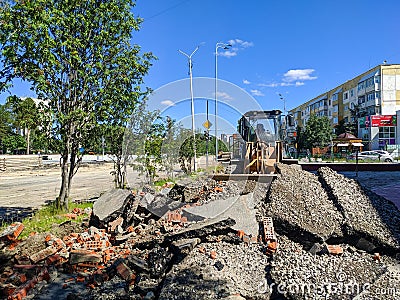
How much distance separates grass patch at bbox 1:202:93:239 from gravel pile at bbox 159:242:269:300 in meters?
3.08

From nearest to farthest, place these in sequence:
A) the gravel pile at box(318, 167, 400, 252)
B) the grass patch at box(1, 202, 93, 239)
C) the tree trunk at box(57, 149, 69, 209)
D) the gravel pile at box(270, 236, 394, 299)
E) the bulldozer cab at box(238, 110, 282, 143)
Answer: the gravel pile at box(270, 236, 394, 299) → the gravel pile at box(318, 167, 400, 252) → the grass patch at box(1, 202, 93, 239) → the tree trunk at box(57, 149, 69, 209) → the bulldozer cab at box(238, 110, 282, 143)

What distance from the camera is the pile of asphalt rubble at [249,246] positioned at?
4.02 meters

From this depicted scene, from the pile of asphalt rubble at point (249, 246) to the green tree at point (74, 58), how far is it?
6.58 feet

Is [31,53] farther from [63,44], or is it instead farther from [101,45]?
[101,45]

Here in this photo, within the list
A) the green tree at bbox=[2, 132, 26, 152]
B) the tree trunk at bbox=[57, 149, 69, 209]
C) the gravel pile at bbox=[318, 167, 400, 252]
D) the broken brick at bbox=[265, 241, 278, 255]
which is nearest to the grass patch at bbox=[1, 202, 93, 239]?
the tree trunk at bbox=[57, 149, 69, 209]

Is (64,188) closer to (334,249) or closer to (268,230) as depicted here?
(268,230)

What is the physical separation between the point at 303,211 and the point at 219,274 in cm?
234

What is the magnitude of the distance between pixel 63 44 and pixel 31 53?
0.66m

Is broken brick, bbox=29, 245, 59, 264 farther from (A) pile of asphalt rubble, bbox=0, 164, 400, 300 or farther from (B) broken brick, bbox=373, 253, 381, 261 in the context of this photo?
(B) broken brick, bbox=373, 253, 381, 261

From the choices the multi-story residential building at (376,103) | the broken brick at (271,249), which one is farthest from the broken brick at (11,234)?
the multi-story residential building at (376,103)

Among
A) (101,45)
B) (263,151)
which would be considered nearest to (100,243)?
(101,45)

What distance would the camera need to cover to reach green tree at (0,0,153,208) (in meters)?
6.61

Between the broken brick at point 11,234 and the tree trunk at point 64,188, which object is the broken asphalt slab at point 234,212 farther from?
the tree trunk at point 64,188

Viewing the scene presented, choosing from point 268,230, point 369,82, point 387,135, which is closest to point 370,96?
point 369,82
